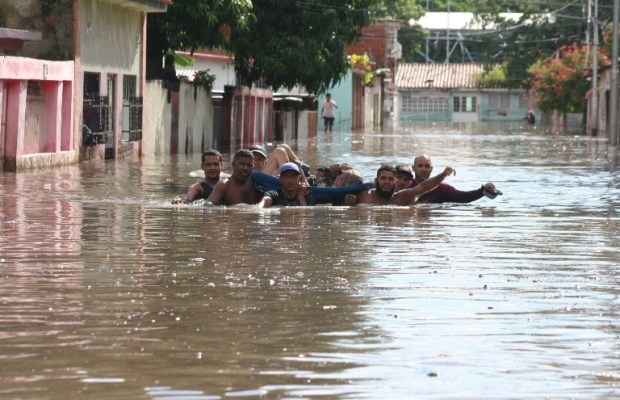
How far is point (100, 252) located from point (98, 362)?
5.23m

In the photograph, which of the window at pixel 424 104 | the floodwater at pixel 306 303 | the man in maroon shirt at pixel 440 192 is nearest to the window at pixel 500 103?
the window at pixel 424 104

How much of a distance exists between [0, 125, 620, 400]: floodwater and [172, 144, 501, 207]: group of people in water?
31cm

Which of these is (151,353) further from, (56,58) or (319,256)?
(56,58)

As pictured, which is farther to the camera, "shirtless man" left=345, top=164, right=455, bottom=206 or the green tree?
the green tree

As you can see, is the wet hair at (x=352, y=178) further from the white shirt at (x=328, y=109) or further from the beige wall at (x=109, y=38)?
the white shirt at (x=328, y=109)

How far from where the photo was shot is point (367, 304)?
962cm

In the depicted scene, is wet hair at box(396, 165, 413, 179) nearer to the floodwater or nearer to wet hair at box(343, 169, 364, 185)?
wet hair at box(343, 169, 364, 185)

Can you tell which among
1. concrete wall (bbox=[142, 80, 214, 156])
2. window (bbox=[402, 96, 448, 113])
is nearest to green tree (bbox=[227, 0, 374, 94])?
concrete wall (bbox=[142, 80, 214, 156])

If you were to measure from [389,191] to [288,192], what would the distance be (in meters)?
1.24

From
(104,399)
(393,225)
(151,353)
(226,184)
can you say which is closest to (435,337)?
(151,353)

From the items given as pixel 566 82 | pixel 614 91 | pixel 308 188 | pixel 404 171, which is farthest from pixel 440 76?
pixel 308 188

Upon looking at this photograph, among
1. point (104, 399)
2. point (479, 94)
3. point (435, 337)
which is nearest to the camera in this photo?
point (104, 399)

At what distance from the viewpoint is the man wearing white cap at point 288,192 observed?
17.8 metres

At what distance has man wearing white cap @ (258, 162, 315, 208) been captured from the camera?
17.8m
